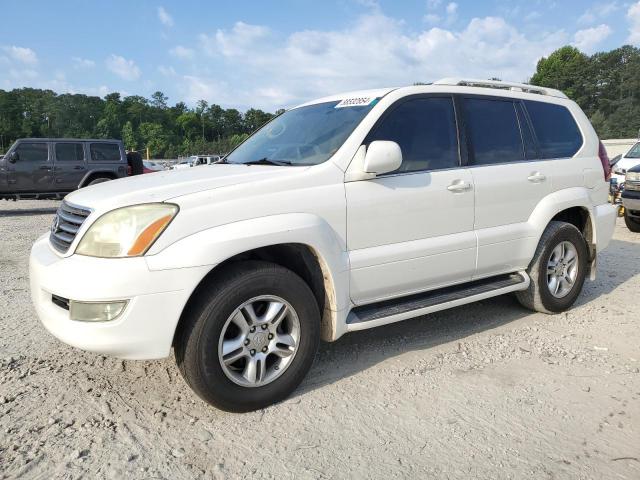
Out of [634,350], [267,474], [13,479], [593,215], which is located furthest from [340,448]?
[593,215]

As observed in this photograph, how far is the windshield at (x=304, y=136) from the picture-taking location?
3297mm

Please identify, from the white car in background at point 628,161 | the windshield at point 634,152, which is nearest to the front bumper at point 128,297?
the white car in background at point 628,161

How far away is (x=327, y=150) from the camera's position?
128 inches

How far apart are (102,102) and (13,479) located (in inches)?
4587

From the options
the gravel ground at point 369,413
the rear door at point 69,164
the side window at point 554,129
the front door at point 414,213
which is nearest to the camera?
the gravel ground at point 369,413

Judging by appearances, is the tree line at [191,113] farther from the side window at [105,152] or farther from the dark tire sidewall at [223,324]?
the dark tire sidewall at [223,324]

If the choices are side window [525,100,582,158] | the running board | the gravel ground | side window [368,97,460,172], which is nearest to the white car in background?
side window [525,100,582,158]

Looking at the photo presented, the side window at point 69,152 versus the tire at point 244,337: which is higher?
the side window at point 69,152

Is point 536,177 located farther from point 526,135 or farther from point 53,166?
point 53,166

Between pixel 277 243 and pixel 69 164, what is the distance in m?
12.1

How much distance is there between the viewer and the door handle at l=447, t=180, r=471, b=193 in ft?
11.5

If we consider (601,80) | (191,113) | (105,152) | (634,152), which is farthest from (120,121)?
(634,152)

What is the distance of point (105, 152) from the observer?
13.5 meters

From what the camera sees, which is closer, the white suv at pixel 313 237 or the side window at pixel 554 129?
the white suv at pixel 313 237
